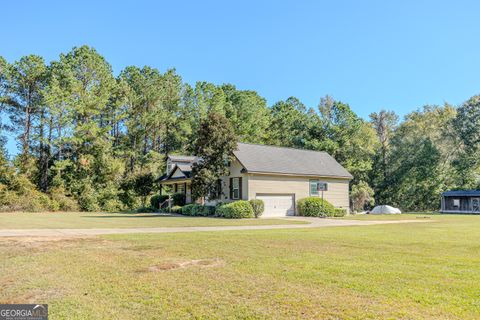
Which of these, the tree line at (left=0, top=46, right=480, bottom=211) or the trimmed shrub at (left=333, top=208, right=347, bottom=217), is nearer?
the trimmed shrub at (left=333, top=208, right=347, bottom=217)

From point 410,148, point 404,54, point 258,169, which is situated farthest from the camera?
point 410,148

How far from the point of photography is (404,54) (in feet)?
77.3

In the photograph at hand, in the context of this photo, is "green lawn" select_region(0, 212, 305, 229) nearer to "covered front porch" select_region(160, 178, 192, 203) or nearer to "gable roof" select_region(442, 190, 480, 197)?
"covered front porch" select_region(160, 178, 192, 203)

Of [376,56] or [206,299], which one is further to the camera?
[376,56]

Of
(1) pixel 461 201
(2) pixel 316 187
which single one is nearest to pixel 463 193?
(1) pixel 461 201

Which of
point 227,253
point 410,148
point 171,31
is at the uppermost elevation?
point 171,31

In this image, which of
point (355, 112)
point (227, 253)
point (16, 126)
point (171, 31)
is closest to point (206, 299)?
point (227, 253)

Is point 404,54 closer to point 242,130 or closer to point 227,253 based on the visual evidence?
point 227,253

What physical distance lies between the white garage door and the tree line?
492 inches

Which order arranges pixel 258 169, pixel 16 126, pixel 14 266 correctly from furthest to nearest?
pixel 16 126
pixel 258 169
pixel 14 266

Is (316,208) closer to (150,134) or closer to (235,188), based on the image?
(235,188)

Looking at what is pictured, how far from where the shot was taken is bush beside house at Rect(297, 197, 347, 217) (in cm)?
2903

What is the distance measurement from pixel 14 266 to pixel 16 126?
36029mm

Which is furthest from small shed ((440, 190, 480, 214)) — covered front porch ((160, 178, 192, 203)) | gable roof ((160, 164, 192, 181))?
gable roof ((160, 164, 192, 181))
